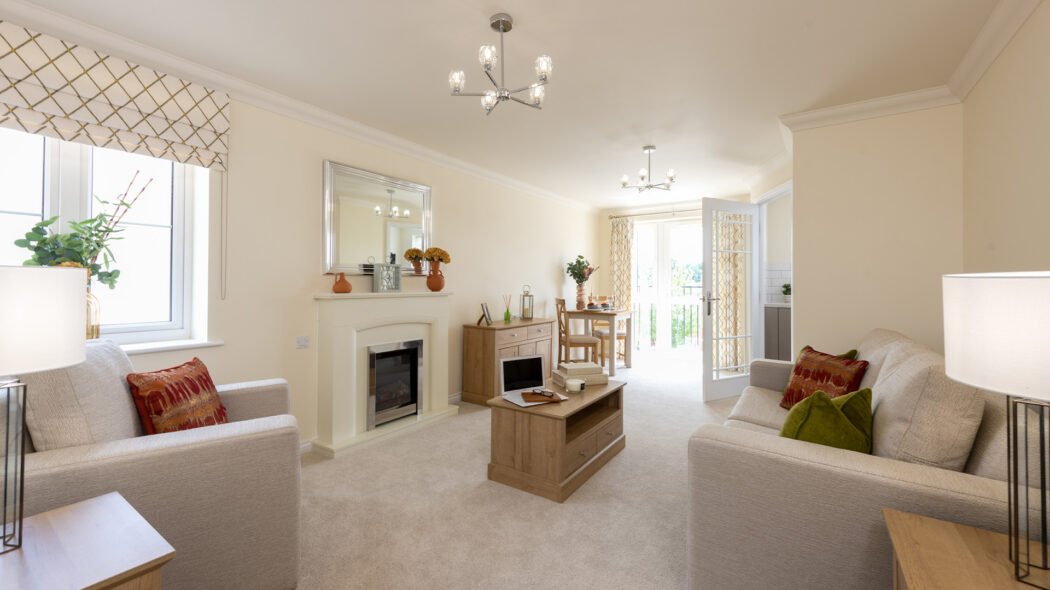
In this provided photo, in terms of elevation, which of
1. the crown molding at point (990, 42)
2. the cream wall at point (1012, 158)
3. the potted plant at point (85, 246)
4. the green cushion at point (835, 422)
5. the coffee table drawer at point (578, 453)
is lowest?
the coffee table drawer at point (578, 453)

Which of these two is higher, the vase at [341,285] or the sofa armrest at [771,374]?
the vase at [341,285]

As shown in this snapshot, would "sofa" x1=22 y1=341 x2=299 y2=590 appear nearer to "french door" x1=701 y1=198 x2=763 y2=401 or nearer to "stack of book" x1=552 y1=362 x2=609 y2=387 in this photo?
"stack of book" x1=552 y1=362 x2=609 y2=387

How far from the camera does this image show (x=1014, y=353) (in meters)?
Result: 0.93

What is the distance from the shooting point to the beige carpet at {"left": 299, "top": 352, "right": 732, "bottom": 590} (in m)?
1.85

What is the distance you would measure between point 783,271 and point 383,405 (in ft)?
16.8

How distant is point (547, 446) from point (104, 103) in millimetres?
3048

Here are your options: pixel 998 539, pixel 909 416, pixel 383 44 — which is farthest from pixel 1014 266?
pixel 383 44

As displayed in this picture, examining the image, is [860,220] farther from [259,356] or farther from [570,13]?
[259,356]

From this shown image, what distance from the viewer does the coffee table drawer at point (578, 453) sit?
2545 mm

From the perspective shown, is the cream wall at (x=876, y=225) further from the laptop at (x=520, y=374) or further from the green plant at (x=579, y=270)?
the green plant at (x=579, y=270)

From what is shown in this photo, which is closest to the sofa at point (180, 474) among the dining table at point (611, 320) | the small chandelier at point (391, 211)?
the small chandelier at point (391, 211)

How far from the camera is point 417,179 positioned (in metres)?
4.11

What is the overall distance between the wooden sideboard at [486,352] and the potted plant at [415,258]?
0.88m

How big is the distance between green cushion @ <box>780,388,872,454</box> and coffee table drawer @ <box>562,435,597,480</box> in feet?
4.02
